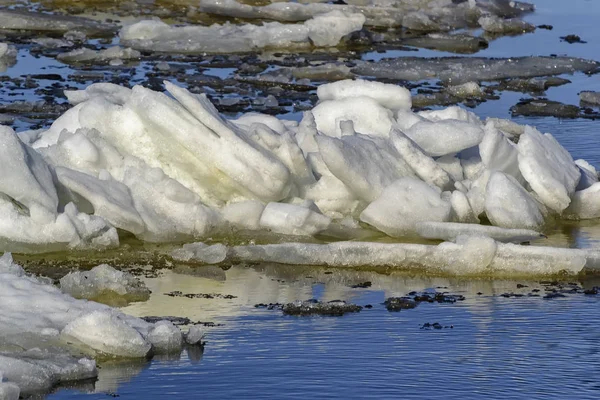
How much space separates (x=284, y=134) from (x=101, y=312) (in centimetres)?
309

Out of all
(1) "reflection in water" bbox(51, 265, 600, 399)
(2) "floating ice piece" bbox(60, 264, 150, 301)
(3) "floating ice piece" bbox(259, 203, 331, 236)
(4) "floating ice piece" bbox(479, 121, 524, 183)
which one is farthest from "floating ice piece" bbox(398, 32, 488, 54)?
(2) "floating ice piece" bbox(60, 264, 150, 301)

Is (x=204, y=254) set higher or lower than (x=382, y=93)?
lower

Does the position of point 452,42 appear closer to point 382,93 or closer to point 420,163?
point 382,93

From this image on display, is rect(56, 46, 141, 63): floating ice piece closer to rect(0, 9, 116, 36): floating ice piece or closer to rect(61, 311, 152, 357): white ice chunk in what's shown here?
rect(0, 9, 116, 36): floating ice piece

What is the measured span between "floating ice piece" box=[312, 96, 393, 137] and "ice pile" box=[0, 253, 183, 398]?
12.0 feet

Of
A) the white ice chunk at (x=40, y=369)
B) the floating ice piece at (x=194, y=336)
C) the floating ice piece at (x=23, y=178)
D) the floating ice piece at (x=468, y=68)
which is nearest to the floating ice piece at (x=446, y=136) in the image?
the floating ice piece at (x=23, y=178)

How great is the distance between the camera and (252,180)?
841cm

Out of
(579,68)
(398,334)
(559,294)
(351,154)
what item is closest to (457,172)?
(351,154)

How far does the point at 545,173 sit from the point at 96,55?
8.51 meters

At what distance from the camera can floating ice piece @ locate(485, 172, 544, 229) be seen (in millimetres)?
8562

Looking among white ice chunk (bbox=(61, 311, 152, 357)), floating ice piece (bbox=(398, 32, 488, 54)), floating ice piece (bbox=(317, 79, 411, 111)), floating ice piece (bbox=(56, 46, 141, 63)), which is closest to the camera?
white ice chunk (bbox=(61, 311, 152, 357))

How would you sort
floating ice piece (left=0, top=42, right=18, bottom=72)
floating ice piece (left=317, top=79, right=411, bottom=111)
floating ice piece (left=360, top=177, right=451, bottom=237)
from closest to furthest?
1. floating ice piece (left=360, top=177, right=451, bottom=237)
2. floating ice piece (left=317, top=79, right=411, bottom=111)
3. floating ice piece (left=0, top=42, right=18, bottom=72)

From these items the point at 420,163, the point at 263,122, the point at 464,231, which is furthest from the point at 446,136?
the point at 263,122

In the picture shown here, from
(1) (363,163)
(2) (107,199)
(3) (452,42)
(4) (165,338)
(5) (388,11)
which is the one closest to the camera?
(4) (165,338)
